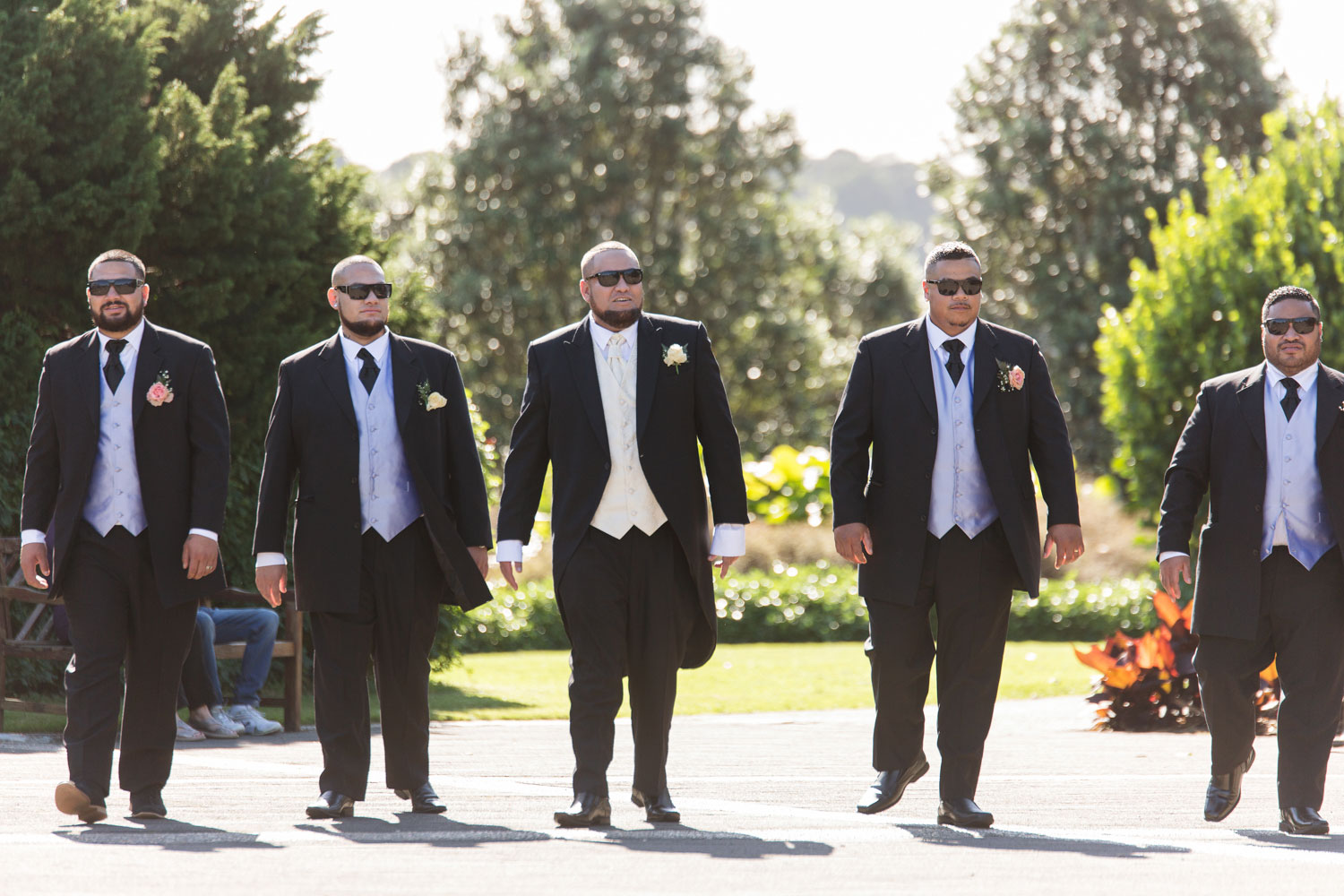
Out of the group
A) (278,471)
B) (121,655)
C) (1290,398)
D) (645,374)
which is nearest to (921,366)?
(645,374)

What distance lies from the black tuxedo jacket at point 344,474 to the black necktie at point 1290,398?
295cm

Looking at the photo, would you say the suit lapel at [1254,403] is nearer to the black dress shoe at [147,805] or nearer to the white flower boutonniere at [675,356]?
the white flower boutonniere at [675,356]

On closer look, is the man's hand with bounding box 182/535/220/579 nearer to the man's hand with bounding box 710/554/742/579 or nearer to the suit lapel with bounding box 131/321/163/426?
the suit lapel with bounding box 131/321/163/426

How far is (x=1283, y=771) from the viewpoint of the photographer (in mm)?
6289

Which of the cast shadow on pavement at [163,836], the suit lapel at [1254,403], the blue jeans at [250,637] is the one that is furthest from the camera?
the blue jeans at [250,637]

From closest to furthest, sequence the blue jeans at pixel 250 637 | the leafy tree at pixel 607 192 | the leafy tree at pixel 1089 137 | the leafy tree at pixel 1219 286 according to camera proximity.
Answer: the blue jeans at pixel 250 637 → the leafy tree at pixel 1219 286 → the leafy tree at pixel 1089 137 → the leafy tree at pixel 607 192

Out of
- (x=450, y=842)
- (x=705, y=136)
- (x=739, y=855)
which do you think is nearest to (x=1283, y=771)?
(x=739, y=855)

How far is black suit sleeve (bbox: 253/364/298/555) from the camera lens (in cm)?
655

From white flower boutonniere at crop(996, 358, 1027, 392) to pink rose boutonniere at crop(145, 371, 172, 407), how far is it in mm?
3030

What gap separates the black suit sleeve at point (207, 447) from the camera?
6.52 metres

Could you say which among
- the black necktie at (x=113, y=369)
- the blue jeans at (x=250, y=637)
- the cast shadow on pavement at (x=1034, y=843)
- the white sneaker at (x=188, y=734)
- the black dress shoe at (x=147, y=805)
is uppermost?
the black necktie at (x=113, y=369)

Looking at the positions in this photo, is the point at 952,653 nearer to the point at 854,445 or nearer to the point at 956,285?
the point at 854,445

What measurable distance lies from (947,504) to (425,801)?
2196mm

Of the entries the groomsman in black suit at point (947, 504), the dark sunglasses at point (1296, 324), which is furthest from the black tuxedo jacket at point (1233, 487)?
the groomsman in black suit at point (947, 504)
